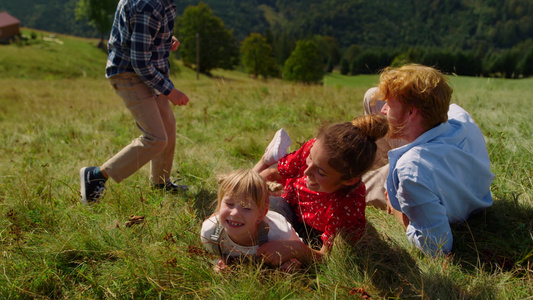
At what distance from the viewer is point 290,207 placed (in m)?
2.59

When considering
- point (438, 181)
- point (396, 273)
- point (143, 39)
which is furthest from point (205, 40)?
point (396, 273)

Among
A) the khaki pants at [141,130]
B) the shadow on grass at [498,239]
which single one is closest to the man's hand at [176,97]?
the khaki pants at [141,130]

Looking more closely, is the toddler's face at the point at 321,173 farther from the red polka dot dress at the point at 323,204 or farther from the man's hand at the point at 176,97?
the man's hand at the point at 176,97

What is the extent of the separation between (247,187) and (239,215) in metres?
0.17

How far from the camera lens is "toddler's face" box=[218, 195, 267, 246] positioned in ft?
6.44

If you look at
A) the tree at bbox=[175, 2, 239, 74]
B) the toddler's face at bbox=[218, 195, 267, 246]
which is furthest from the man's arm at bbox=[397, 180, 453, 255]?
the tree at bbox=[175, 2, 239, 74]

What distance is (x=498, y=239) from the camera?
86.8 inches

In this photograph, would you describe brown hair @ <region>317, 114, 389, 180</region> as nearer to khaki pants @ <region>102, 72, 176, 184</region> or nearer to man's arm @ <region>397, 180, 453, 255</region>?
man's arm @ <region>397, 180, 453, 255</region>

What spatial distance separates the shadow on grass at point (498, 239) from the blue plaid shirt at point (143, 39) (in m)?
2.51

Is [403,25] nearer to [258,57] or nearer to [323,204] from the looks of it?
[258,57]

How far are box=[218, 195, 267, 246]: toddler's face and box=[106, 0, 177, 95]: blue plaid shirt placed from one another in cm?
135

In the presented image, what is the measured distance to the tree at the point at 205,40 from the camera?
50.2 m

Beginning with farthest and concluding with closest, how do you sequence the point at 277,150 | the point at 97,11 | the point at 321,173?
the point at 97,11
the point at 277,150
the point at 321,173

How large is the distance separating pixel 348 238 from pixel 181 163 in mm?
2162
